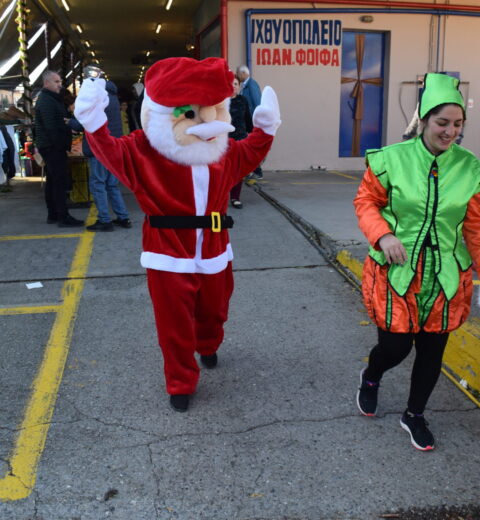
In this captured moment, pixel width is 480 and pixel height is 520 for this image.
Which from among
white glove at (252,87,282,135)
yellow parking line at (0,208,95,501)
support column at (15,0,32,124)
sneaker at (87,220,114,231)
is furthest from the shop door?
white glove at (252,87,282,135)

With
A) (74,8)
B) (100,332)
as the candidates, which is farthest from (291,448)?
(74,8)

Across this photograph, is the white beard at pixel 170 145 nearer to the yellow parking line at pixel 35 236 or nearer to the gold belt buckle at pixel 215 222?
the gold belt buckle at pixel 215 222

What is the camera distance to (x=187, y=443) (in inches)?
105

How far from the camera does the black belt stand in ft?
9.36

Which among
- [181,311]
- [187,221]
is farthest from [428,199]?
[181,311]

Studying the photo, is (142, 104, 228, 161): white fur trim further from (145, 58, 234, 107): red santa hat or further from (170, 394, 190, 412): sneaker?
(170, 394, 190, 412): sneaker

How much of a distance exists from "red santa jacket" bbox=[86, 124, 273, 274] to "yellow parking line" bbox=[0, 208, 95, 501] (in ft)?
3.05

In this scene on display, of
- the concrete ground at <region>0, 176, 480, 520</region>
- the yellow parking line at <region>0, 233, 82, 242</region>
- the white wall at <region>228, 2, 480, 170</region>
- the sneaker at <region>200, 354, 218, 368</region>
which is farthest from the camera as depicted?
the white wall at <region>228, 2, 480, 170</region>

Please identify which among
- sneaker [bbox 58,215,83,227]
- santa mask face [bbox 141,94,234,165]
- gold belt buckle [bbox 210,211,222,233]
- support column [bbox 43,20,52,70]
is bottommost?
sneaker [bbox 58,215,83,227]

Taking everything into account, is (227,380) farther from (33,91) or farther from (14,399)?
(33,91)

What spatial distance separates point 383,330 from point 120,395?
4.74 ft

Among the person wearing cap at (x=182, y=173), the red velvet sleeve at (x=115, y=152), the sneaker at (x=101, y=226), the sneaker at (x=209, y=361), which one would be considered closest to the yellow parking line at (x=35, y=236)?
the sneaker at (x=101, y=226)

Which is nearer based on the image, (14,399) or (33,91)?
(14,399)

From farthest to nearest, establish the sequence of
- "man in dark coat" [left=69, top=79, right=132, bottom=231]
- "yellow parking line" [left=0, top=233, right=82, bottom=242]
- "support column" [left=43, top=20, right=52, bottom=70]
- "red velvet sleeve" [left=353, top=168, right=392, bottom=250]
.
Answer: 1. "support column" [left=43, top=20, right=52, bottom=70]
2. "man in dark coat" [left=69, top=79, right=132, bottom=231]
3. "yellow parking line" [left=0, top=233, right=82, bottom=242]
4. "red velvet sleeve" [left=353, top=168, right=392, bottom=250]
